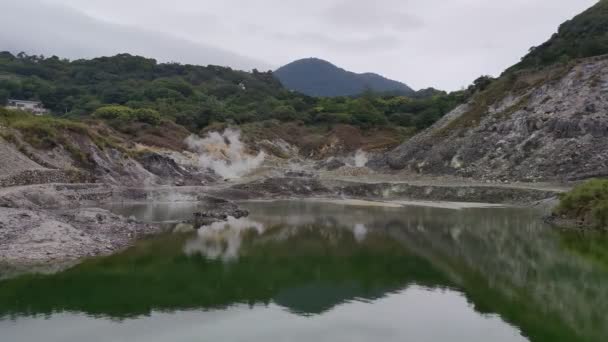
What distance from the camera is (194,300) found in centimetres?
1812

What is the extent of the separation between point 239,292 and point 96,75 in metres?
131

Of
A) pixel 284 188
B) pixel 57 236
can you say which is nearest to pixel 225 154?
pixel 284 188

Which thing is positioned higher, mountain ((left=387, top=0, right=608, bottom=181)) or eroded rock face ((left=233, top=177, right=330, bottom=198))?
mountain ((left=387, top=0, right=608, bottom=181))

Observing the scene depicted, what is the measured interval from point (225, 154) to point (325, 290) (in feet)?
213

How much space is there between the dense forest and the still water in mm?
65104

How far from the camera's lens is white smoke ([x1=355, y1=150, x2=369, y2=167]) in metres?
85.9

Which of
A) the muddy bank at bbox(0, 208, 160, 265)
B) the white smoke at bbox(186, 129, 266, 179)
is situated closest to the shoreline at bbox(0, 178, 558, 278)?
the muddy bank at bbox(0, 208, 160, 265)

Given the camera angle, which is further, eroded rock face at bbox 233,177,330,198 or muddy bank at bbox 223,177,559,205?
eroded rock face at bbox 233,177,330,198

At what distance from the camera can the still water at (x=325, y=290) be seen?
1540cm

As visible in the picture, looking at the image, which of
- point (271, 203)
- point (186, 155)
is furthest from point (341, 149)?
point (271, 203)

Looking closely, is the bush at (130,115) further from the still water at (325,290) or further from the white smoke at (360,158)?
the still water at (325,290)

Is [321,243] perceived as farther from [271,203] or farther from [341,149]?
[341,149]

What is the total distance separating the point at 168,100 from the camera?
11069cm

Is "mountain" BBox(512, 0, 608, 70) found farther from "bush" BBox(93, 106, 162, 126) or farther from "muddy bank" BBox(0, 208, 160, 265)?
"muddy bank" BBox(0, 208, 160, 265)
